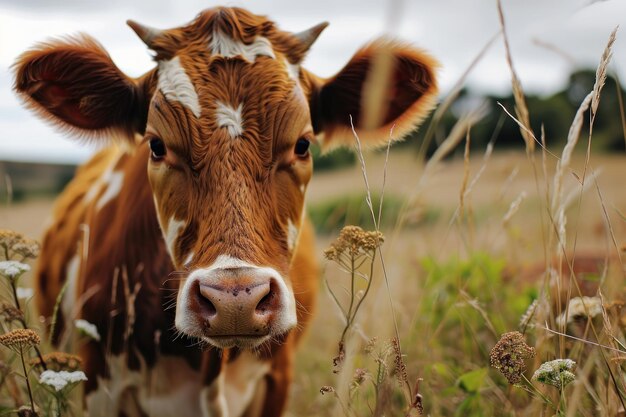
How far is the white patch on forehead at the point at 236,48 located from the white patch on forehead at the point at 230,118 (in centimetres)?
30

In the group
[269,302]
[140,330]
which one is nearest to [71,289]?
[140,330]

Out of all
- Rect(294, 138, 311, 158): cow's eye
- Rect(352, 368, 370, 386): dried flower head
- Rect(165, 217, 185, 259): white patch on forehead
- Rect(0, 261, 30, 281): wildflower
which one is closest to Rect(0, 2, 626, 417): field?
Rect(352, 368, 370, 386): dried flower head

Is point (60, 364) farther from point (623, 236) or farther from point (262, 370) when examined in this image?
point (623, 236)

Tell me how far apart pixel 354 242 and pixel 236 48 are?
1200 mm

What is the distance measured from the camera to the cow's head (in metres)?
2.24

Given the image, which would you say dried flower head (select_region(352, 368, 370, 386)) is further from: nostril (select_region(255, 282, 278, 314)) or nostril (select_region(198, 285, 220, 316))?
nostril (select_region(198, 285, 220, 316))

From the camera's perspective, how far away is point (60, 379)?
2.16 meters

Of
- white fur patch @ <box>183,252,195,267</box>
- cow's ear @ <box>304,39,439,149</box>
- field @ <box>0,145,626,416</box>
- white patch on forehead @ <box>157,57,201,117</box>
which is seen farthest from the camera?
cow's ear @ <box>304,39,439,149</box>

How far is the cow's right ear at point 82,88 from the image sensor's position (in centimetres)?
296

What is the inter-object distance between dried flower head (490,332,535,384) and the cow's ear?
4.40ft

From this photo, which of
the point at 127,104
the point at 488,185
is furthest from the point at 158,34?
the point at 488,185

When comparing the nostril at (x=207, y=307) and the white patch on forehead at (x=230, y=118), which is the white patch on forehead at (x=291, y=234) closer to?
the white patch on forehead at (x=230, y=118)

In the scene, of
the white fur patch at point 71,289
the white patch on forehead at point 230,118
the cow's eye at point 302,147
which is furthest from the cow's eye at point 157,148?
the white fur patch at point 71,289

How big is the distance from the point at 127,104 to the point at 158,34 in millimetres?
384
